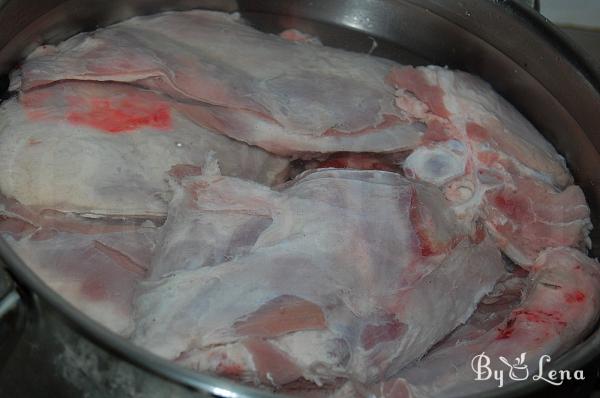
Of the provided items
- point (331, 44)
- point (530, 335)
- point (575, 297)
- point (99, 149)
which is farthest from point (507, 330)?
point (331, 44)

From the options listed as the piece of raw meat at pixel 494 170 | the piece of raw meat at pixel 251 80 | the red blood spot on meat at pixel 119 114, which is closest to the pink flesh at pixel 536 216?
the piece of raw meat at pixel 494 170

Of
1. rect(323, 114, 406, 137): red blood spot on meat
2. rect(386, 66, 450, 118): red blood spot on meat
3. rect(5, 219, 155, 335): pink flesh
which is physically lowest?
rect(5, 219, 155, 335): pink flesh

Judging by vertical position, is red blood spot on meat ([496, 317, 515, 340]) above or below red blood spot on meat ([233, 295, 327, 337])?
below

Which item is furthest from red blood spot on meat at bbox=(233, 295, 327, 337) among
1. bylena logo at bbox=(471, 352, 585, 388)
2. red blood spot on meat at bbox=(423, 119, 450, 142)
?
red blood spot on meat at bbox=(423, 119, 450, 142)

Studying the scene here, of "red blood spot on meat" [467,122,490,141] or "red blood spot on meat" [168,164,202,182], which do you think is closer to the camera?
"red blood spot on meat" [168,164,202,182]

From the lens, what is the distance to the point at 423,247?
138 centimetres

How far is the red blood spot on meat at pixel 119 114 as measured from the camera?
149cm

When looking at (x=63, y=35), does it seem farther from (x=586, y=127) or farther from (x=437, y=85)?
(x=586, y=127)

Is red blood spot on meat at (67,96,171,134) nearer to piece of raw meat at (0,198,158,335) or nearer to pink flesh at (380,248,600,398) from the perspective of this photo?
piece of raw meat at (0,198,158,335)

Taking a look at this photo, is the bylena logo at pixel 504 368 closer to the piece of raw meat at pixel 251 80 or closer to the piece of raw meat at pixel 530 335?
the piece of raw meat at pixel 530 335

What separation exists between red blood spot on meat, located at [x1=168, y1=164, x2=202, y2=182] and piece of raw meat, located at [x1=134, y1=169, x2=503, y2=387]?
91 mm

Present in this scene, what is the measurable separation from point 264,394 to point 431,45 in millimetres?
1331

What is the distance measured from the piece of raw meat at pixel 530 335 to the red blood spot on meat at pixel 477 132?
0.98 feet

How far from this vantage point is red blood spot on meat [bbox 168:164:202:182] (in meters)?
1.48
